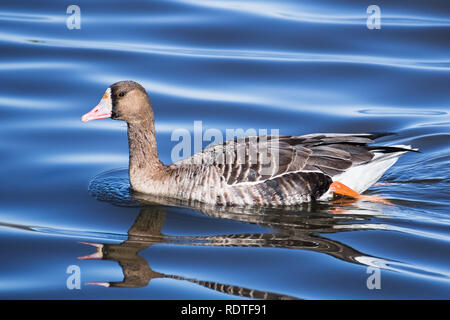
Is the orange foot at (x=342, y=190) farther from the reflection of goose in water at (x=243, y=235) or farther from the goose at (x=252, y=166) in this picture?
the reflection of goose in water at (x=243, y=235)

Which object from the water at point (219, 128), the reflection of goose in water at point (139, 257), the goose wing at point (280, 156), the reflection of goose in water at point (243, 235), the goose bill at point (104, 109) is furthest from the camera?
the goose bill at point (104, 109)

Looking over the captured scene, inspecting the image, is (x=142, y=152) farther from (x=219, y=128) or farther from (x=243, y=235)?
(x=219, y=128)

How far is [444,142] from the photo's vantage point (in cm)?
1334

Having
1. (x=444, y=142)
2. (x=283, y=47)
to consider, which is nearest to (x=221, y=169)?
(x=444, y=142)

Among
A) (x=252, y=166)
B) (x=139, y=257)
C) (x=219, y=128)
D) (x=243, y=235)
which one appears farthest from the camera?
(x=219, y=128)

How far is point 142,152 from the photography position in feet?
37.1

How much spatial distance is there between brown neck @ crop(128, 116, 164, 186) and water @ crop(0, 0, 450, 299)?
15.4 inches

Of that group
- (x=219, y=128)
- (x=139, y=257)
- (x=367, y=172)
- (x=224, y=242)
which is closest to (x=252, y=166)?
(x=224, y=242)

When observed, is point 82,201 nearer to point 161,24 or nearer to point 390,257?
point 390,257

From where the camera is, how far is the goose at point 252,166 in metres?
10.7

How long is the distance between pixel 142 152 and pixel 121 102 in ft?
2.63

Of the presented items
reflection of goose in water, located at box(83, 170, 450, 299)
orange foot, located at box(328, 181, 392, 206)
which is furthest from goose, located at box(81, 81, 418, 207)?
reflection of goose in water, located at box(83, 170, 450, 299)

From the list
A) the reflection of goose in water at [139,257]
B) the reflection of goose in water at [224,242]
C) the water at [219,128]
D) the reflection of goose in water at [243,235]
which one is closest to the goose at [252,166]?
the reflection of goose in water at [243,235]

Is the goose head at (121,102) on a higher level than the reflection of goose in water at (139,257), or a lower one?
higher
